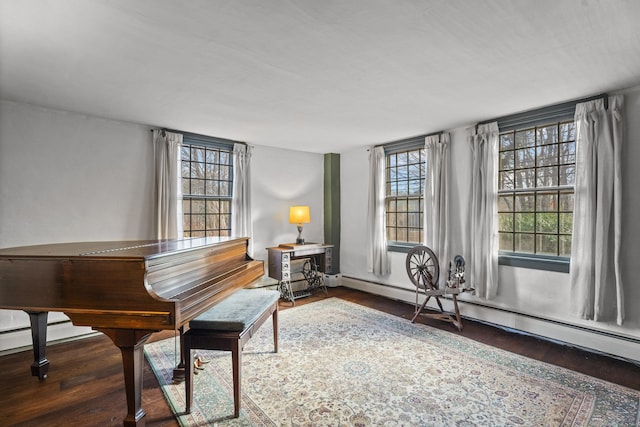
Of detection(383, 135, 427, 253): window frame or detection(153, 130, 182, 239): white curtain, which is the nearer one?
detection(153, 130, 182, 239): white curtain

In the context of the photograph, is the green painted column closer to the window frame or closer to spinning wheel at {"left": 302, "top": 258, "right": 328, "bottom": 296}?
spinning wheel at {"left": 302, "top": 258, "right": 328, "bottom": 296}

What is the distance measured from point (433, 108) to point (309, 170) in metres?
2.84

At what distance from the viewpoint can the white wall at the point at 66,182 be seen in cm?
320

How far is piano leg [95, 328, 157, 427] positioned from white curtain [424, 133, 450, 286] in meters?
3.67

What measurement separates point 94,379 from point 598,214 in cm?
476

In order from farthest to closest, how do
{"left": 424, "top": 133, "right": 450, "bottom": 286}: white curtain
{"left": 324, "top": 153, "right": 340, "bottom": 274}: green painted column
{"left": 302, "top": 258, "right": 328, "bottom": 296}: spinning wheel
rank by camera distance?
{"left": 324, "top": 153, "right": 340, "bottom": 274}: green painted column, {"left": 302, "top": 258, "right": 328, "bottom": 296}: spinning wheel, {"left": 424, "top": 133, "right": 450, "bottom": 286}: white curtain

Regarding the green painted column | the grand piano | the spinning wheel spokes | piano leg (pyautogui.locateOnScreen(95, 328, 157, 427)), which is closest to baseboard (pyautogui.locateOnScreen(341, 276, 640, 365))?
the spinning wheel spokes

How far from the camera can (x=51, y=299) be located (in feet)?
5.61

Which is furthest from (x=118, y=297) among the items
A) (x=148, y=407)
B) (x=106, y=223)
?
(x=106, y=223)

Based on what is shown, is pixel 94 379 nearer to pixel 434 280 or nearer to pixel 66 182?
pixel 66 182

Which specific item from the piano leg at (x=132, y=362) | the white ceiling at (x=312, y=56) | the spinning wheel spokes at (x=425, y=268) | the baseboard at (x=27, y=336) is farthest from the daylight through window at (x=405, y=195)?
the baseboard at (x=27, y=336)

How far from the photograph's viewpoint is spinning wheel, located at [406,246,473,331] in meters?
3.72

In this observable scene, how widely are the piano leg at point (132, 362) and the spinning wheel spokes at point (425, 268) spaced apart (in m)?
3.17

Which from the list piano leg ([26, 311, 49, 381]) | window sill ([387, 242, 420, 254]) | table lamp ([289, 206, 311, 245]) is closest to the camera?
piano leg ([26, 311, 49, 381])
